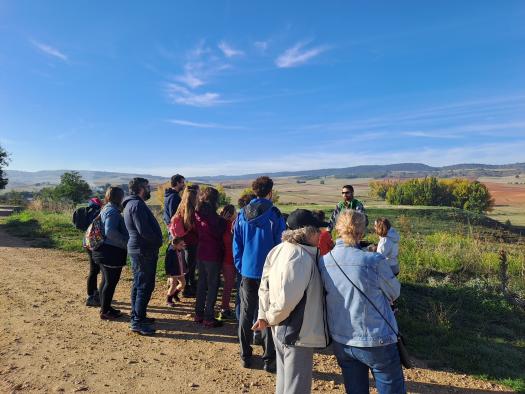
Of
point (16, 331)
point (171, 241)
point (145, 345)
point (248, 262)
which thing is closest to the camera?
point (248, 262)

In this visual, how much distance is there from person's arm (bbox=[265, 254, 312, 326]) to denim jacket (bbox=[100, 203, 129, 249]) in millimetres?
3367

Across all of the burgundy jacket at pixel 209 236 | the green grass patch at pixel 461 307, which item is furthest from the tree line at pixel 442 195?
the burgundy jacket at pixel 209 236

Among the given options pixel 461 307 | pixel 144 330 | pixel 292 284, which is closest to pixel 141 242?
pixel 144 330

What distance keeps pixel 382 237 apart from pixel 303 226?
3022 millimetres

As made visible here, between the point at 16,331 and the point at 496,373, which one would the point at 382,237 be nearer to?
the point at 496,373

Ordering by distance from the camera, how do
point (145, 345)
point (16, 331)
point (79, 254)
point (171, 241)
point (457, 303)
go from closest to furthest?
point (145, 345) < point (16, 331) < point (171, 241) < point (457, 303) < point (79, 254)

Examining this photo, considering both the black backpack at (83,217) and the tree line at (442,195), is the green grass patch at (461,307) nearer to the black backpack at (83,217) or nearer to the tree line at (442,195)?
the black backpack at (83,217)

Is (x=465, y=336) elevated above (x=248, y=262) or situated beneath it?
situated beneath

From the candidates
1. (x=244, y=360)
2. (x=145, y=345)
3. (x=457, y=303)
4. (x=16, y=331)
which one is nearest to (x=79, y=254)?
(x=16, y=331)

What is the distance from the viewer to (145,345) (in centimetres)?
498

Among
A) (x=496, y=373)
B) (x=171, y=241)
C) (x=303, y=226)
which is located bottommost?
(x=496, y=373)

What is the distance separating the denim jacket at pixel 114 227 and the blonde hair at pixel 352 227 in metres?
3.70

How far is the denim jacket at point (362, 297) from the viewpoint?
2.64m

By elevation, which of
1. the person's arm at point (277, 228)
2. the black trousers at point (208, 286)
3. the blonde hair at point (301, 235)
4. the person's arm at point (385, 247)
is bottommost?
the black trousers at point (208, 286)
